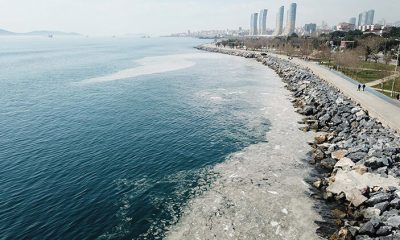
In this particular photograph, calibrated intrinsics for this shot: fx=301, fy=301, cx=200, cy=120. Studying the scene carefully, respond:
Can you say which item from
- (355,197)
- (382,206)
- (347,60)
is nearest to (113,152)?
(355,197)

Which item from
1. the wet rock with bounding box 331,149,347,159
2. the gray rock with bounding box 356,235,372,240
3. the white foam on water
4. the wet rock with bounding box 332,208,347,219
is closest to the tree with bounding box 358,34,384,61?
the white foam on water

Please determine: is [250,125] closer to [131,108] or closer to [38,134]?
[131,108]

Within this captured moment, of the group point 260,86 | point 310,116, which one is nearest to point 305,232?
point 310,116

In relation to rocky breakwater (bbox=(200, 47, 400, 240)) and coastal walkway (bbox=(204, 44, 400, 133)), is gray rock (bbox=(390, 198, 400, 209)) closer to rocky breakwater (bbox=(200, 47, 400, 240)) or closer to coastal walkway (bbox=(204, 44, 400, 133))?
rocky breakwater (bbox=(200, 47, 400, 240))

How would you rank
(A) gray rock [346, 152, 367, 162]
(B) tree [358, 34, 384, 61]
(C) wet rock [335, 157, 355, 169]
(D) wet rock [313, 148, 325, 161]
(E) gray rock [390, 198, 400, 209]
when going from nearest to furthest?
(E) gray rock [390, 198, 400, 209]
(C) wet rock [335, 157, 355, 169]
(A) gray rock [346, 152, 367, 162]
(D) wet rock [313, 148, 325, 161]
(B) tree [358, 34, 384, 61]

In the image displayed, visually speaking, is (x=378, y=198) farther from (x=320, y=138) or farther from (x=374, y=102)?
(x=374, y=102)

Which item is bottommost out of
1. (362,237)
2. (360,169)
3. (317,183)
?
(317,183)
